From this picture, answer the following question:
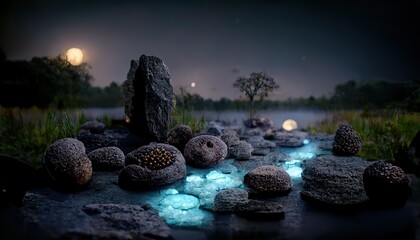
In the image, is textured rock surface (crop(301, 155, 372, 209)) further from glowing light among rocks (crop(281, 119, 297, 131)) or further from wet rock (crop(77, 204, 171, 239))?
glowing light among rocks (crop(281, 119, 297, 131))

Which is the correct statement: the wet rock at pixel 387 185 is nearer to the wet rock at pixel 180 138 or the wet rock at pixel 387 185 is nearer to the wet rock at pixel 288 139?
the wet rock at pixel 180 138

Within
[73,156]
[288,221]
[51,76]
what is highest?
A: [51,76]

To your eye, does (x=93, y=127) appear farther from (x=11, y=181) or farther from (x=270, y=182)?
(x=270, y=182)

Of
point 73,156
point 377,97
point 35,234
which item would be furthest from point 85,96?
point 377,97

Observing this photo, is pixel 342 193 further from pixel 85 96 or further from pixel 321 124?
pixel 85 96

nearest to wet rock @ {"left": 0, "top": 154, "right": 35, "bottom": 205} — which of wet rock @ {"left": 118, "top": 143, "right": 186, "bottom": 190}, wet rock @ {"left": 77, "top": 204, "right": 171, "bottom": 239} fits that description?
wet rock @ {"left": 77, "top": 204, "right": 171, "bottom": 239}
